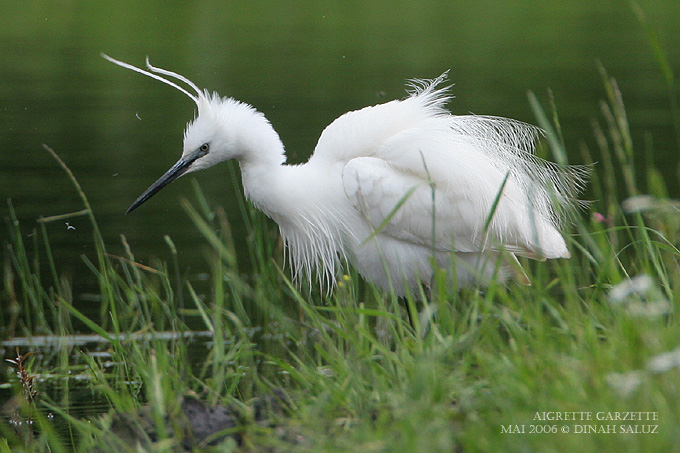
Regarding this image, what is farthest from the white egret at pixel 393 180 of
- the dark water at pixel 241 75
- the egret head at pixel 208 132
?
the dark water at pixel 241 75

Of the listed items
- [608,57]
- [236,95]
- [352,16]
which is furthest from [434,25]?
[236,95]

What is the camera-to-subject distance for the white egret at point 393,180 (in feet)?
14.8

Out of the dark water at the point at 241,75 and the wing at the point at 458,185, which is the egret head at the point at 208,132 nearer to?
the wing at the point at 458,185

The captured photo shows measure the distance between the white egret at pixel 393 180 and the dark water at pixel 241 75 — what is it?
9.98 feet

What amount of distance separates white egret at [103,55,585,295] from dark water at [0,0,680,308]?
9.98 ft

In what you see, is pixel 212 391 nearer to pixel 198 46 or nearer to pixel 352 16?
pixel 198 46

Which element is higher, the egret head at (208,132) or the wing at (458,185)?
the egret head at (208,132)

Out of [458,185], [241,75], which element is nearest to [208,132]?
[458,185]

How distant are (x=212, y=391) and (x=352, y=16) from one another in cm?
2223

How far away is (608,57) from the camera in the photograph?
1878 cm

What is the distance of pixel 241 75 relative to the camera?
682 inches

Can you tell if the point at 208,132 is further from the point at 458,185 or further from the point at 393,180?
the point at 458,185

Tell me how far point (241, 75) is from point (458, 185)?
13.2m

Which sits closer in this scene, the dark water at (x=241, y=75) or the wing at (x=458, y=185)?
the wing at (x=458, y=185)
